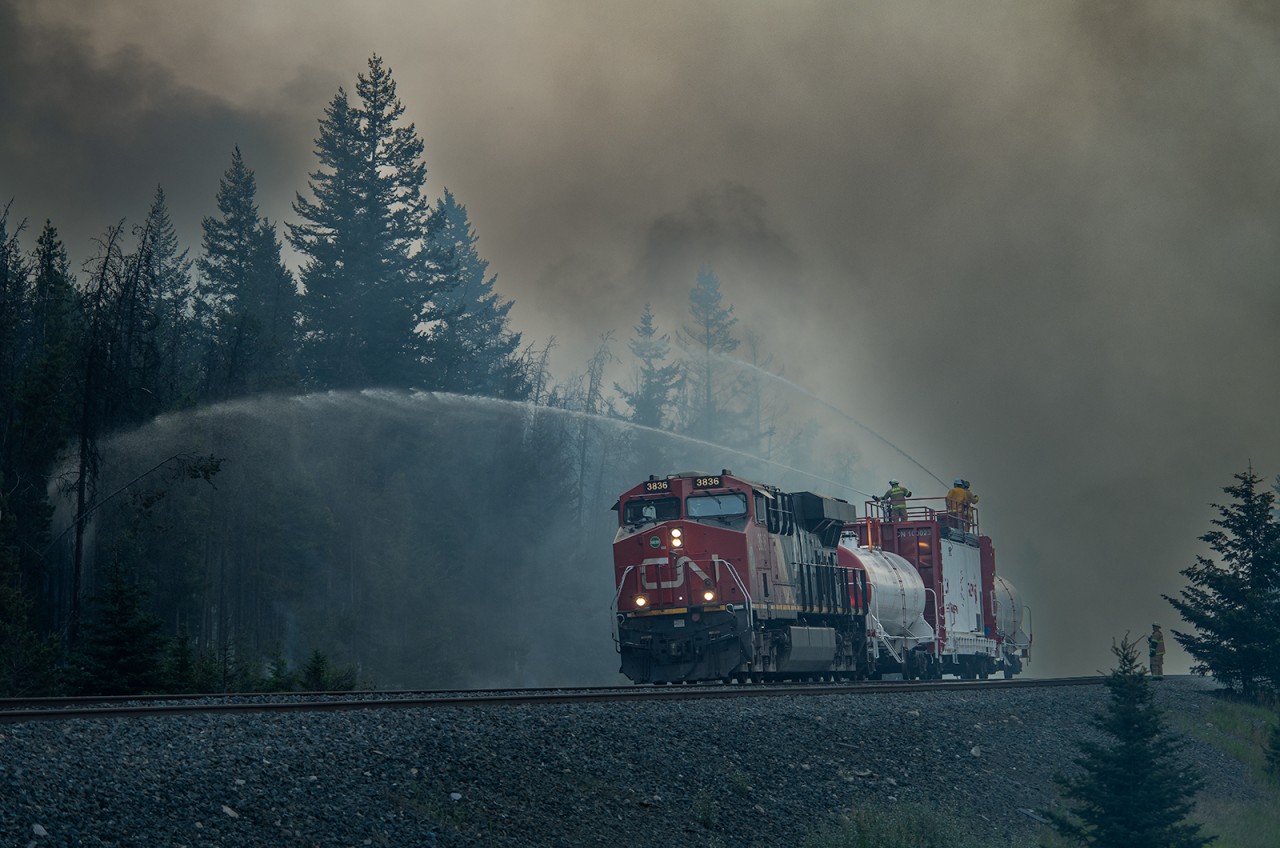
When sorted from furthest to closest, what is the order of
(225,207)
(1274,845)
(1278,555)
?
(225,207)
(1278,555)
(1274,845)

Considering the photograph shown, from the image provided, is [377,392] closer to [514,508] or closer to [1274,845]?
[514,508]

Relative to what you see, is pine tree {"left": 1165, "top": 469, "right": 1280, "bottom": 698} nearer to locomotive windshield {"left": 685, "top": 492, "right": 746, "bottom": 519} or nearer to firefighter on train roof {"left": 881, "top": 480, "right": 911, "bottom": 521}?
firefighter on train roof {"left": 881, "top": 480, "right": 911, "bottom": 521}

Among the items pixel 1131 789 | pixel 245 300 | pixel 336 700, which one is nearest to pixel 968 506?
pixel 1131 789

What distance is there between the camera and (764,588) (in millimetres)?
25625

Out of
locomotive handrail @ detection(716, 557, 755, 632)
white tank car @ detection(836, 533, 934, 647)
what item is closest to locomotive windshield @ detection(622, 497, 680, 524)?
locomotive handrail @ detection(716, 557, 755, 632)

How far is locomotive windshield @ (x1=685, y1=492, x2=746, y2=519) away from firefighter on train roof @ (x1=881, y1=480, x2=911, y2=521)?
11708mm

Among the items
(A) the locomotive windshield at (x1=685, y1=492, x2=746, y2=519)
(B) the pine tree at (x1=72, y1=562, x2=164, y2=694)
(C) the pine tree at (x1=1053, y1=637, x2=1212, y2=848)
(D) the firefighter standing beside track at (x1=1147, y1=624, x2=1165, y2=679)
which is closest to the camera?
(C) the pine tree at (x1=1053, y1=637, x2=1212, y2=848)

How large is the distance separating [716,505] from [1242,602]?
17.5 m

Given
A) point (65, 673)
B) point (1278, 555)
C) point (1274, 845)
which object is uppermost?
point (1278, 555)

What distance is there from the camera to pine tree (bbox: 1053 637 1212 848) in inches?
691

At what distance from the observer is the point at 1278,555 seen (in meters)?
33.5

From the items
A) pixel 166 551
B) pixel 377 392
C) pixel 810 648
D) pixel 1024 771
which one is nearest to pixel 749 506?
pixel 810 648

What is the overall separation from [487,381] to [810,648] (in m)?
40.6

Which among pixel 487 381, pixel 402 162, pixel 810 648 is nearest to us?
pixel 810 648
